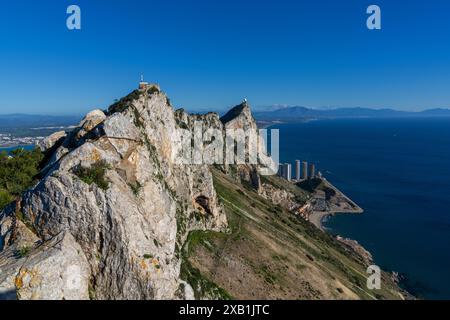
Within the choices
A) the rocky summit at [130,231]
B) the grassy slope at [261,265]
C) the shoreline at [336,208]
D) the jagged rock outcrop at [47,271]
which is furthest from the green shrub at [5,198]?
the shoreline at [336,208]

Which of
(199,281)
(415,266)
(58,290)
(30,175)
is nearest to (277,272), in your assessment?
(199,281)

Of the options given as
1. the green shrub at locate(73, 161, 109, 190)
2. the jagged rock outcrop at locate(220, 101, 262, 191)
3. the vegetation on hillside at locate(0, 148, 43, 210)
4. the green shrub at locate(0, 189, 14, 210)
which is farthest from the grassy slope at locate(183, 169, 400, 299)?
the jagged rock outcrop at locate(220, 101, 262, 191)

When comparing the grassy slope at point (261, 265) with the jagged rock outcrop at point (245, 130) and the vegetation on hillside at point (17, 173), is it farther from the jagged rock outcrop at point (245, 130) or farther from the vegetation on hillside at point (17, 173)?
the jagged rock outcrop at point (245, 130)

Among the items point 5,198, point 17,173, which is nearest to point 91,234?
point 5,198

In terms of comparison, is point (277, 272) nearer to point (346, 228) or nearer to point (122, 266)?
point (122, 266)

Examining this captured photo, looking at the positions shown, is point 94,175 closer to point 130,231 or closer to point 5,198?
point 130,231
